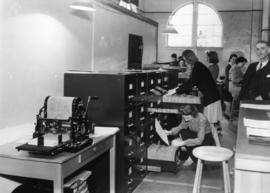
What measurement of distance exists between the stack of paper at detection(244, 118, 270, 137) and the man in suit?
206 cm

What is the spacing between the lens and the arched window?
34.6 ft

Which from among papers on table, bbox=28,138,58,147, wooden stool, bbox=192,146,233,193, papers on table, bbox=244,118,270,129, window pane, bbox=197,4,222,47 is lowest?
wooden stool, bbox=192,146,233,193

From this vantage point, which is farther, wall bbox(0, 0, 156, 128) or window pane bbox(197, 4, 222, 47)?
window pane bbox(197, 4, 222, 47)

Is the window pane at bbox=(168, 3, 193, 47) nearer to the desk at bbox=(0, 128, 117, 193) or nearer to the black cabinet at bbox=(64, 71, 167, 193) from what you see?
the black cabinet at bbox=(64, 71, 167, 193)

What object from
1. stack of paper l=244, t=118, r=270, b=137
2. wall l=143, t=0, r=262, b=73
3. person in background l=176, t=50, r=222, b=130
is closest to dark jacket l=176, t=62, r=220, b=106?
person in background l=176, t=50, r=222, b=130

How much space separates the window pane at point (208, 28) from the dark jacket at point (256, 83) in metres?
5.89

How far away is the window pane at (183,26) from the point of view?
10734 mm

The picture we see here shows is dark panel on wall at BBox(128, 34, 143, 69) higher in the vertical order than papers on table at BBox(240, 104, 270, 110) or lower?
higher

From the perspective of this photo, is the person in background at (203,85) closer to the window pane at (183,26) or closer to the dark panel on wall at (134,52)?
the dark panel on wall at (134,52)

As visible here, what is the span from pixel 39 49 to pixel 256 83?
262 centimetres

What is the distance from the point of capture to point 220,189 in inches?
175

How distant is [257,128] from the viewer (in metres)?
2.39

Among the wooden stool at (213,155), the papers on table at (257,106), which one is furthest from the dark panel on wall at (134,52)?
the wooden stool at (213,155)

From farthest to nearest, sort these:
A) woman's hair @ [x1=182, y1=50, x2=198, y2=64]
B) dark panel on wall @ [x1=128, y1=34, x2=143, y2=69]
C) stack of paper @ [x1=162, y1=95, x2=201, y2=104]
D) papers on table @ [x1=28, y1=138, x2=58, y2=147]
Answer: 1. dark panel on wall @ [x1=128, y1=34, x2=143, y2=69]
2. woman's hair @ [x1=182, y1=50, x2=198, y2=64]
3. stack of paper @ [x1=162, y1=95, x2=201, y2=104]
4. papers on table @ [x1=28, y1=138, x2=58, y2=147]
